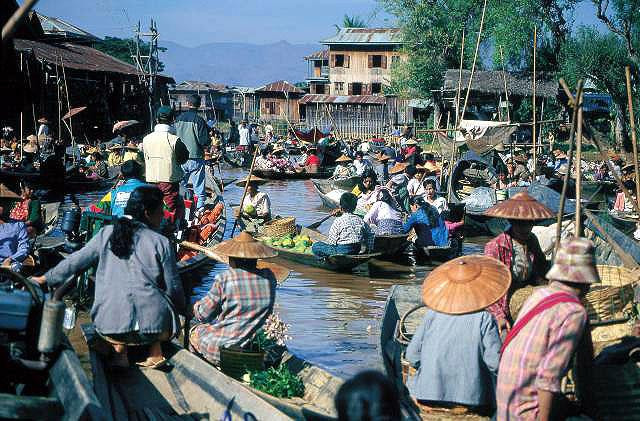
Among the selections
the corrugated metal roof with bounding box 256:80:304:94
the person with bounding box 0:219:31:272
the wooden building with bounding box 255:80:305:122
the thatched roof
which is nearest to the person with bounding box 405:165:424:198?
the person with bounding box 0:219:31:272

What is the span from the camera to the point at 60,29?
36750mm

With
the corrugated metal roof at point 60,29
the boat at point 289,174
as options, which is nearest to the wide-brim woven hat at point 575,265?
the boat at point 289,174

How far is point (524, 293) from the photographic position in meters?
5.79

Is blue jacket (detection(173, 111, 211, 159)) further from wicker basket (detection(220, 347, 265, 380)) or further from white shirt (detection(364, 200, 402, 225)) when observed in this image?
wicker basket (detection(220, 347, 265, 380))

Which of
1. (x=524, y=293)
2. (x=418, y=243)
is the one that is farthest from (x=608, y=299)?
(x=418, y=243)

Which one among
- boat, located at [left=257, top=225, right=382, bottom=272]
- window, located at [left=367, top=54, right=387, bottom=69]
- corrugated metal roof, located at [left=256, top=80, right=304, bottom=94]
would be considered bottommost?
boat, located at [left=257, top=225, right=382, bottom=272]

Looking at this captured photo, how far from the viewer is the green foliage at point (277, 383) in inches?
218

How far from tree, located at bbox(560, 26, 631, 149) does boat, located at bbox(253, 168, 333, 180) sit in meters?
8.61

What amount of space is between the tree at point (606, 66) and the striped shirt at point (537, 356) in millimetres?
22968

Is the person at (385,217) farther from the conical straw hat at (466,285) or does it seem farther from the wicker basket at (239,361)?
the conical straw hat at (466,285)

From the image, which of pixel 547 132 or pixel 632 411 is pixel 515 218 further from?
pixel 547 132

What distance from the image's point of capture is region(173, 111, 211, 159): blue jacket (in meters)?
11.3

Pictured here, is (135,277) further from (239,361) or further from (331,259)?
(331,259)

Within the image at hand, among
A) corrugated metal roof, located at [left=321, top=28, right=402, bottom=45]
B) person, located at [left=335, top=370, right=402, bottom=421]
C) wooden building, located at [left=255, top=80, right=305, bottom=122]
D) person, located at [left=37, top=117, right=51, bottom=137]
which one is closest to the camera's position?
person, located at [left=335, top=370, right=402, bottom=421]
